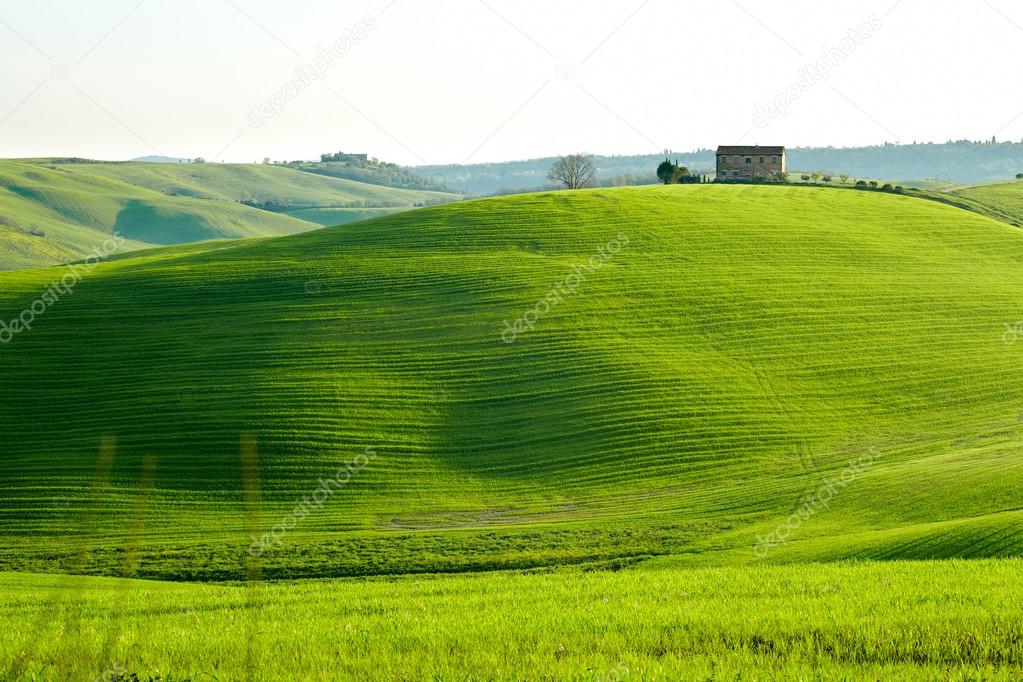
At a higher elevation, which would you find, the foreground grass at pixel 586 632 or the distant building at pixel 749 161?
the distant building at pixel 749 161

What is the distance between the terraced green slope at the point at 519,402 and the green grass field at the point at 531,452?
212 millimetres

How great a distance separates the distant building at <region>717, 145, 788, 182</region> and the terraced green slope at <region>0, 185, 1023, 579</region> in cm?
4323

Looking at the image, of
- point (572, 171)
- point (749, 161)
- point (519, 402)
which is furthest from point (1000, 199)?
point (519, 402)

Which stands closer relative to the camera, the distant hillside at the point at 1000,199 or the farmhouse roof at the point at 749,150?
the distant hillside at the point at 1000,199

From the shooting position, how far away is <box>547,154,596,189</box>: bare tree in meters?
139

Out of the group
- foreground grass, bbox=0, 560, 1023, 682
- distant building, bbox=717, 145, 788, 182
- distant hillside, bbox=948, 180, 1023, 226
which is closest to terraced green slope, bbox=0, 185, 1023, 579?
foreground grass, bbox=0, 560, 1023, 682

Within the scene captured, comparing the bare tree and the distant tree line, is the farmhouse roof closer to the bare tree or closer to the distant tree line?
the distant tree line

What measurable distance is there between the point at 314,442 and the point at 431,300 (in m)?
19.3

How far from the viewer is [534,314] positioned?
58.7 m

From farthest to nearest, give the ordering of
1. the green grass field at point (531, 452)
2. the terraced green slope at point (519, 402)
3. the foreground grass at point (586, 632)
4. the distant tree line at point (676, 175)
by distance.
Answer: the distant tree line at point (676, 175) → the terraced green slope at point (519, 402) → the green grass field at point (531, 452) → the foreground grass at point (586, 632)

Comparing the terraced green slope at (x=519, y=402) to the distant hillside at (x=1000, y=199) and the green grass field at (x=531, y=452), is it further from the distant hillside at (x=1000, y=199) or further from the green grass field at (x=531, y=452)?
the distant hillside at (x=1000, y=199)

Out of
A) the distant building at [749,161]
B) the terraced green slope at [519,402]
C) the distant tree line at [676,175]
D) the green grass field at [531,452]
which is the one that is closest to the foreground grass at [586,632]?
the green grass field at [531,452]

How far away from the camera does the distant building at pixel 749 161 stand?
11938 centimetres

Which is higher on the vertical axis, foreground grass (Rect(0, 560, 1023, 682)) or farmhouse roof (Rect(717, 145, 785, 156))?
farmhouse roof (Rect(717, 145, 785, 156))
